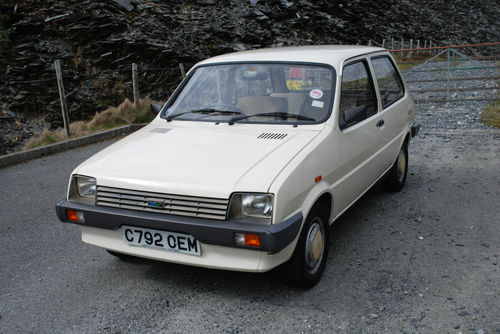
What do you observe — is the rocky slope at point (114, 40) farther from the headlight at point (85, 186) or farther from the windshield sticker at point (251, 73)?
the headlight at point (85, 186)

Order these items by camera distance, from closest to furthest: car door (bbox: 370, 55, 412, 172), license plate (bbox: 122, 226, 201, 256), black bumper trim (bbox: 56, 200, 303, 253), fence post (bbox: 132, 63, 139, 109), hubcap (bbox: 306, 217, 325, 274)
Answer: black bumper trim (bbox: 56, 200, 303, 253) → license plate (bbox: 122, 226, 201, 256) → hubcap (bbox: 306, 217, 325, 274) → car door (bbox: 370, 55, 412, 172) → fence post (bbox: 132, 63, 139, 109)

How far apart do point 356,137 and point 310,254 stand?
1.23 meters

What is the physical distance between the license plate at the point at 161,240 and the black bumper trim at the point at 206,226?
65 millimetres

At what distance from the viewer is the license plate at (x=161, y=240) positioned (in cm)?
313

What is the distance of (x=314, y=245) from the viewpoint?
11.5ft

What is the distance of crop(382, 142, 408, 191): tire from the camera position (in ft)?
18.5

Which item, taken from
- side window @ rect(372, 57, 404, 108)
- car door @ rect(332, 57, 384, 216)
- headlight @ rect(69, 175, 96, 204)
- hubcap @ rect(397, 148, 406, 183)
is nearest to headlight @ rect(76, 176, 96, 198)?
headlight @ rect(69, 175, 96, 204)

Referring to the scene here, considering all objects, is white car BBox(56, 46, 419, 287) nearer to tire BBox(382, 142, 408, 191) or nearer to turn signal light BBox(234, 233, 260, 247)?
turn signal light BBox(234, 233, 260, 247)

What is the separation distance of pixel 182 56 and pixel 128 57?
6.94 feet

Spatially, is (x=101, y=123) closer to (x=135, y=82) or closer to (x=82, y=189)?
(x=135, y=82)

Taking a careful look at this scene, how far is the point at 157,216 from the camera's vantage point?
3.14 m

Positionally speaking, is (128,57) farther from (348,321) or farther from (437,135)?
(348,321)

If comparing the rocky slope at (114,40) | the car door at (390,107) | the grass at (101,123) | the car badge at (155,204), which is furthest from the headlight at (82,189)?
the rocky slope at (114,40)

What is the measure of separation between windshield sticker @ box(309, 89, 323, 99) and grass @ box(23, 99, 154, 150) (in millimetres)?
6973
